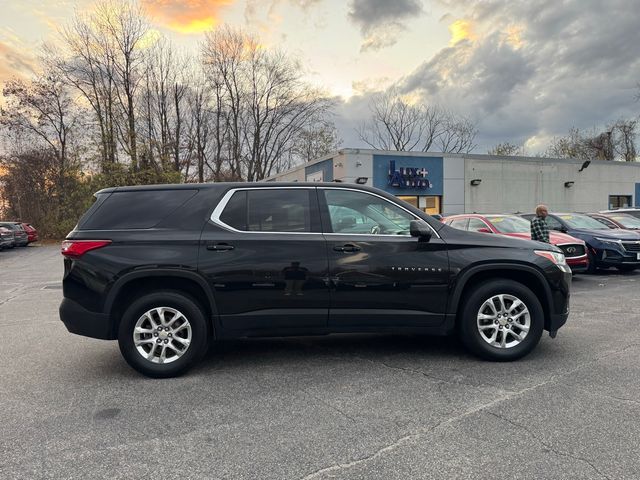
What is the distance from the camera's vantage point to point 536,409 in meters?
3.31

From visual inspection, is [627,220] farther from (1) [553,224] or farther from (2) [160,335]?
(2) [160,335]

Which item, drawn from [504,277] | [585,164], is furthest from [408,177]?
[504,277]

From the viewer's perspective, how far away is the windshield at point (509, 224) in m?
9.82

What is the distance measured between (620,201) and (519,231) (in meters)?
A: 23.6

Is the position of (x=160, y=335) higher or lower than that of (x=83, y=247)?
lower

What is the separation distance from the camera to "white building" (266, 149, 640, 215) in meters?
21.7

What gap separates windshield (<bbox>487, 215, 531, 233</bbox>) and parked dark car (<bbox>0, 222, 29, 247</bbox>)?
26132mm

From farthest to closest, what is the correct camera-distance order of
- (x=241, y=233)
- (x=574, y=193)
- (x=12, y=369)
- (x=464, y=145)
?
(x=464, y=145)
(x=574, y=193)
(x=12, y=369)
(x=241, y=233)

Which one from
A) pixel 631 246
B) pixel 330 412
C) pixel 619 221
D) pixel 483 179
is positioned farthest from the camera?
pixel 483 179

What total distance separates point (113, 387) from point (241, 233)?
5.85ft

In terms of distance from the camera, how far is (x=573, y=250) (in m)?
9.26

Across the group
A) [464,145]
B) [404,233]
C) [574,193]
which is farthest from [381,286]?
[464,145]

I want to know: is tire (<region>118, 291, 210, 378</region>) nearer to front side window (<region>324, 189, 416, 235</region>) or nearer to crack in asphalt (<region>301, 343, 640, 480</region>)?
front side window (<region>324, 189, 416, 235</region>)

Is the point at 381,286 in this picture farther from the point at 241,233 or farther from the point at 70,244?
the point at 70,244
